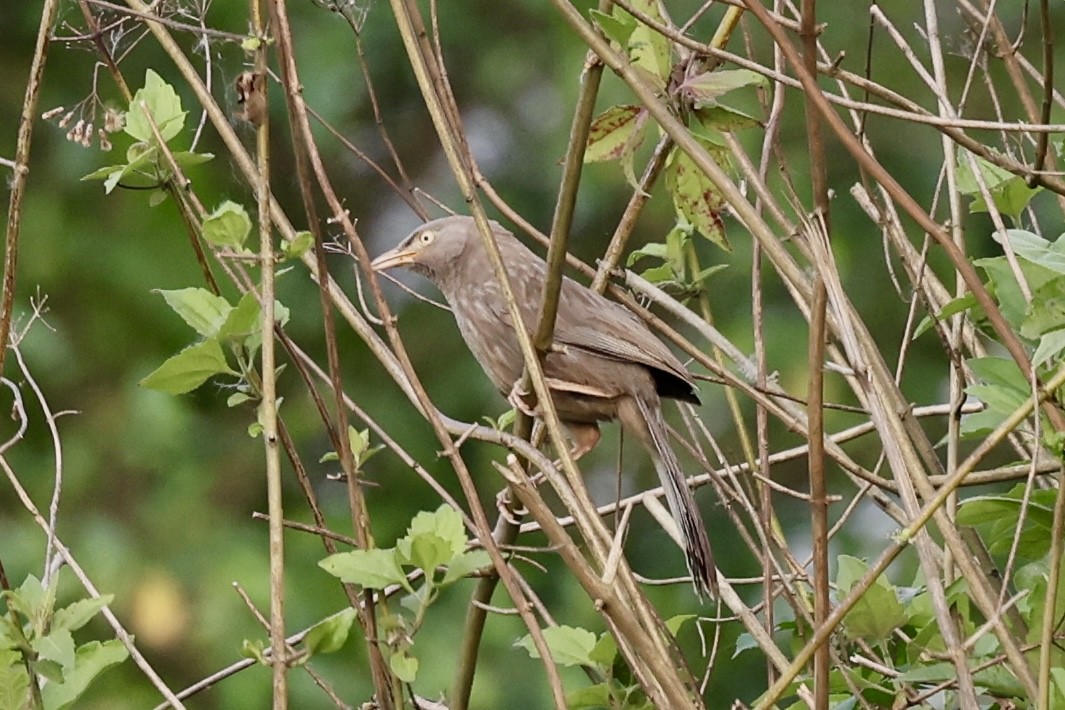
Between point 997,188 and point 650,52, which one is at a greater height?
point 650,52

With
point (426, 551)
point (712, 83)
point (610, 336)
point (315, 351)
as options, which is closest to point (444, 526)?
point (426, 551)

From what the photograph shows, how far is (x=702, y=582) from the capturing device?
2.60 m

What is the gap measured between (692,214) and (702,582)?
0.93 metres

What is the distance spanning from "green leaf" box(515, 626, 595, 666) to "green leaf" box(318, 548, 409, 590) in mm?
310

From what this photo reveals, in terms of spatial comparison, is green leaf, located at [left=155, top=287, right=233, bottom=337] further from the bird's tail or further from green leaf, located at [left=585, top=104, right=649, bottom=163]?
the bird's tail

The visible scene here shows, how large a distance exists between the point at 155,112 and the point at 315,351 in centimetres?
416

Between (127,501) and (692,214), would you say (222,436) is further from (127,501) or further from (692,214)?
(692,214)

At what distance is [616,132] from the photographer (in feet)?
5.89

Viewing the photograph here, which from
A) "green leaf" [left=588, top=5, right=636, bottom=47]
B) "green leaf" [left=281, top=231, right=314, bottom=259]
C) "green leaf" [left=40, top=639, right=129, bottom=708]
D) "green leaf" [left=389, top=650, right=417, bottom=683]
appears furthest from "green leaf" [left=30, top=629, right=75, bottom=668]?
"green leaf" [left=588, top=5, right=636, bottom=47]

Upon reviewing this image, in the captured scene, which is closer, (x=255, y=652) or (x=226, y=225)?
(x=255, y=652)

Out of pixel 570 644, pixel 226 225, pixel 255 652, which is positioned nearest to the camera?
pixel 255 652

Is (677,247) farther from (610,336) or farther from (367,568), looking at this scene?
(367,568)

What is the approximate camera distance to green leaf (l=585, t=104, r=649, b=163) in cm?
179

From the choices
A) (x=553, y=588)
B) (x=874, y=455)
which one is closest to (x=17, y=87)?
(x=553, y=588)
